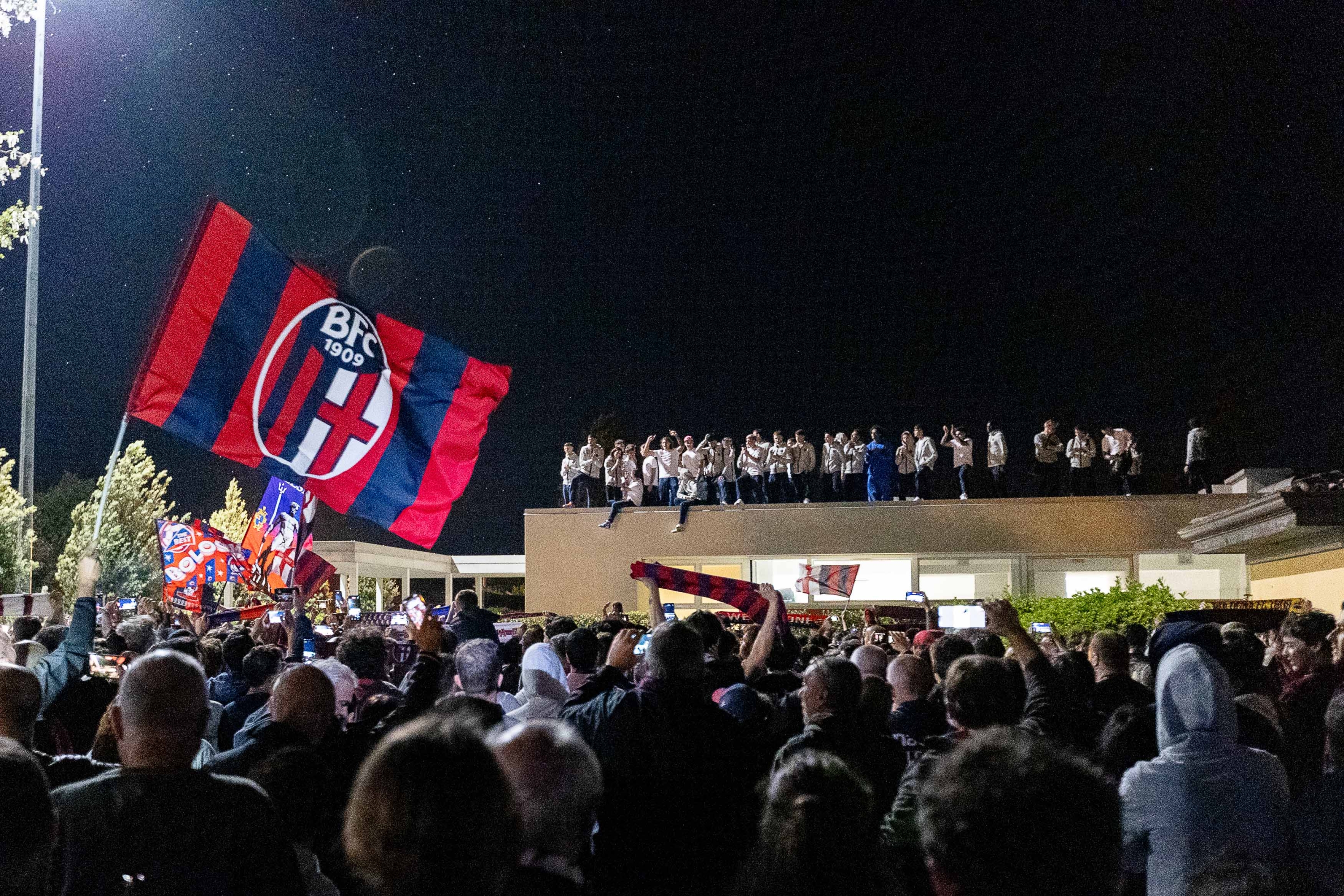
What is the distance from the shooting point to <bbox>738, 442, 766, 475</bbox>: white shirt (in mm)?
30078

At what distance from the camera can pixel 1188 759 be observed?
3.83 m

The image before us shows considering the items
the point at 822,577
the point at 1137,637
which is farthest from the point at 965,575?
the point at 1137,637

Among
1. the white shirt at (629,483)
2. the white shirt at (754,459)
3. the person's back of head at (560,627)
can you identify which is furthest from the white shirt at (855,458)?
the person's back of head at (560,627)

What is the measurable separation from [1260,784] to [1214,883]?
2.02m

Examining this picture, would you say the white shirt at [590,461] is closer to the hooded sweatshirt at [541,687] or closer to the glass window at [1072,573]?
the glass window at [1072,573]

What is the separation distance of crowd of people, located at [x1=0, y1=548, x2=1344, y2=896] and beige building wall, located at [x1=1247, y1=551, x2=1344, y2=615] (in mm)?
13206

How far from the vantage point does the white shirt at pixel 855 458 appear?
30109 millimetres

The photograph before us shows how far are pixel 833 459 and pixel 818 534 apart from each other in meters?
1.93

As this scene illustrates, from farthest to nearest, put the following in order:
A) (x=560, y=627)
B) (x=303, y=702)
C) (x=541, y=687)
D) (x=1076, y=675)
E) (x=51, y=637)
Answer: (x=560, y=627) → (x=51, y=637) → (x=1076, y=675) → (x=541, y=687) → (x=303, y=702)

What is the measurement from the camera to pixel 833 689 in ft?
14.6

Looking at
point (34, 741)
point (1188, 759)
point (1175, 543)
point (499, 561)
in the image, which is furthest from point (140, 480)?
point (1188, 759)

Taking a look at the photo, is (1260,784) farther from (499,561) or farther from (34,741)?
(499,561)

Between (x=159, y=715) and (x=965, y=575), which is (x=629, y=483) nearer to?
(x=965, y=575)

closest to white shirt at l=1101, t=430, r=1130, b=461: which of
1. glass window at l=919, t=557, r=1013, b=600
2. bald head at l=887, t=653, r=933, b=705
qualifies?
glass window at l=919, t=557, r=1013, b=600
